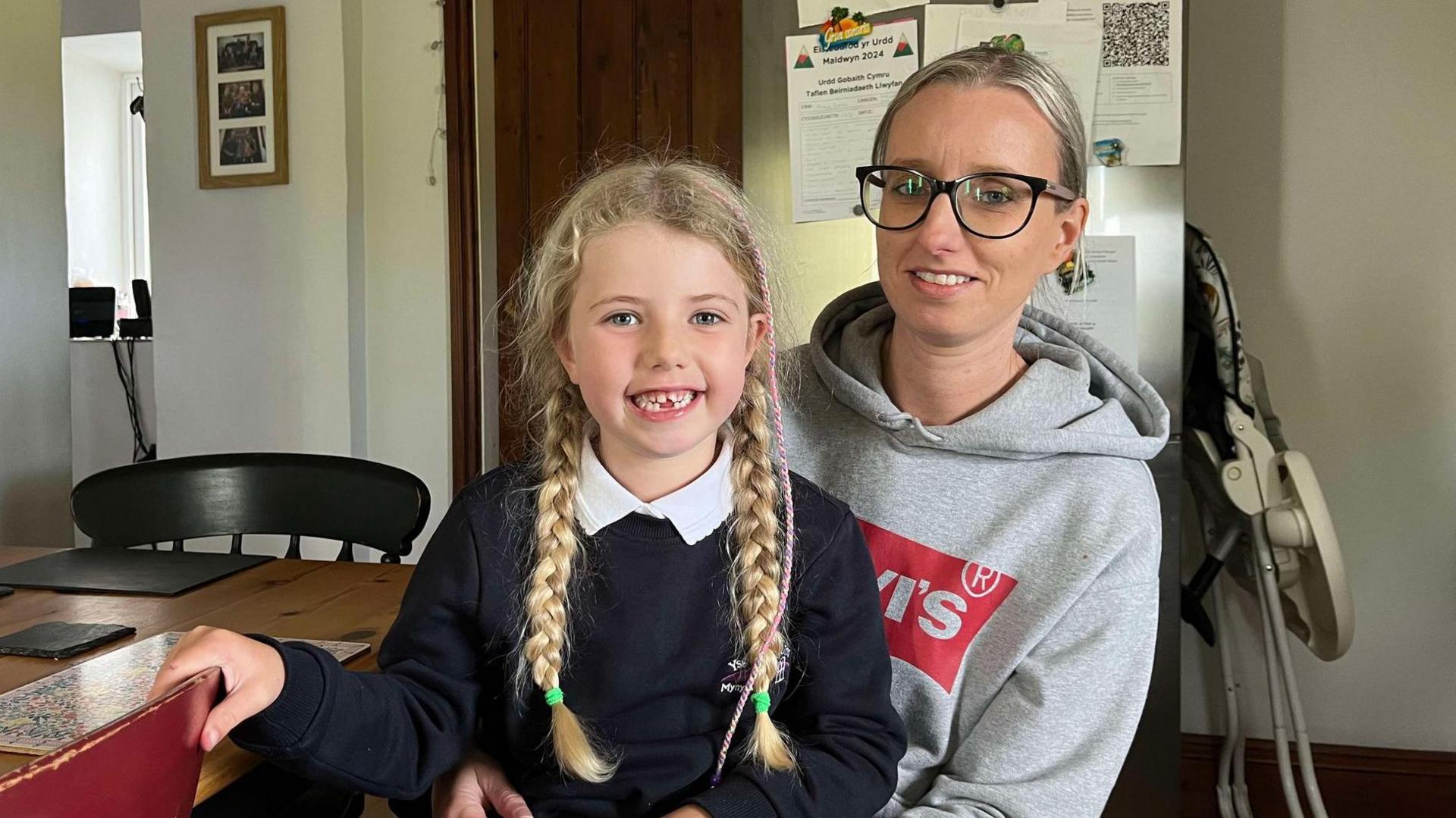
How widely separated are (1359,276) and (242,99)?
2.74 m

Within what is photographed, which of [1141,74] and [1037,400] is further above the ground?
[1141,74]

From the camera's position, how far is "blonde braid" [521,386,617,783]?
0.87 m

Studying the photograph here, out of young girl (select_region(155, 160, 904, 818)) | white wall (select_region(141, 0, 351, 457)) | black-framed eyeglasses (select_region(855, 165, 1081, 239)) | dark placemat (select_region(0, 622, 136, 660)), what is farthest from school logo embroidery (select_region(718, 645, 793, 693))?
white wall (select_region(141, 0, 351, 457))

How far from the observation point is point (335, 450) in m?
2.90

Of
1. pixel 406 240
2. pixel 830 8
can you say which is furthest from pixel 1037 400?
pixel 406 240

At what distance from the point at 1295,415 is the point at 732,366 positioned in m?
1.86

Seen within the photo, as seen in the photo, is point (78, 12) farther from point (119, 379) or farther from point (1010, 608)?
point (1010, 608)

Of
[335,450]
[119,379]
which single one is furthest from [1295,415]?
[119,379]

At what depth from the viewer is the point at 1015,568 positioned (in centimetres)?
102

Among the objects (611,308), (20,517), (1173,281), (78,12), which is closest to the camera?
(611,308)

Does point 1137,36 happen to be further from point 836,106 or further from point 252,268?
point 252,268

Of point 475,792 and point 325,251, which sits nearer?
point 475,792

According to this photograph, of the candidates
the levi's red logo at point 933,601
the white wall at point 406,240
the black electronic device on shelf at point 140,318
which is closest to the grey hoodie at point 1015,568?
the levi's red logo at point 933,601

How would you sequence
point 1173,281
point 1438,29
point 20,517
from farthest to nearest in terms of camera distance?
point 20,517, point 1438,29, point 1173,281
